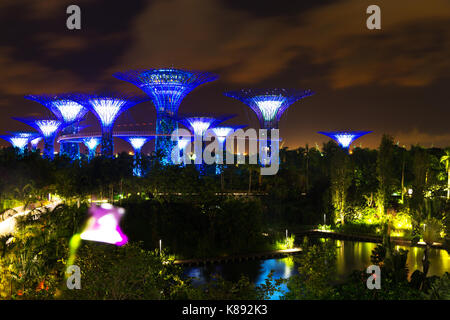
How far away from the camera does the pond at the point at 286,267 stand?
18.6 meters

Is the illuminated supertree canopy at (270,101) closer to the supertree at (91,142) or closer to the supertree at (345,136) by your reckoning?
the supertree at (345,136)

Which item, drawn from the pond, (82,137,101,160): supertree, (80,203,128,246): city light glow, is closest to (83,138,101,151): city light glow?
(82,137,101,160): supertree

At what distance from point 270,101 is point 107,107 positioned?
1471 centimetres

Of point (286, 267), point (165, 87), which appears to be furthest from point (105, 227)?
point (165, 87)

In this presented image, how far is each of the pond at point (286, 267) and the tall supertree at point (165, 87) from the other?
64.0 feet

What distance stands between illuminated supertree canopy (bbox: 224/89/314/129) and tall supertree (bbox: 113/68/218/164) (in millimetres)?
6047

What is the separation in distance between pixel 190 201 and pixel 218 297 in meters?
17.1

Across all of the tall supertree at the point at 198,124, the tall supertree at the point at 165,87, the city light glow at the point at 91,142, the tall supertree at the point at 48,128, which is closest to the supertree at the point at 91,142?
the city light glow at the point at 91,142

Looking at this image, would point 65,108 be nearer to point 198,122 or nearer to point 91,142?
point 91,142

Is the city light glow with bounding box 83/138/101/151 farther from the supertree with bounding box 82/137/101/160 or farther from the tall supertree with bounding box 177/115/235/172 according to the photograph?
the tall supertree with bounding box 177/115/235/172

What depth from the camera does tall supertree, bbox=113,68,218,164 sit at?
122 ft
